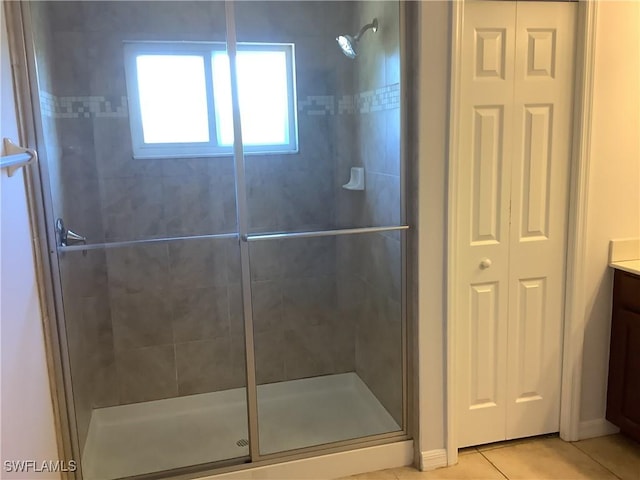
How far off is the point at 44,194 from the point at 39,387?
0.69 meters

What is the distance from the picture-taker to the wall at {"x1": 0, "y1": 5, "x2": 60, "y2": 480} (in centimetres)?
164

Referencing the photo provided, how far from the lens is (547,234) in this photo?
2.48 meters

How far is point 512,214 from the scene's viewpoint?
7.96 ft

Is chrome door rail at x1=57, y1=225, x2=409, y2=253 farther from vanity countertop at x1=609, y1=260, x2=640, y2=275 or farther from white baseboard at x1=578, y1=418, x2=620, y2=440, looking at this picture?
white baseboard at x1=578, y1=418, x2=620, y2=440

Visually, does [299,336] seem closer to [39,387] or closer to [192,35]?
[39,387]

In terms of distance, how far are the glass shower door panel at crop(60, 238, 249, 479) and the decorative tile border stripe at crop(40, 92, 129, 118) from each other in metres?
0.65

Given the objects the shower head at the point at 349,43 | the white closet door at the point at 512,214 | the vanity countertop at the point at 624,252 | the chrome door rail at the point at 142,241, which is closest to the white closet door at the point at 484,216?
the white closet door at the point at 512,214

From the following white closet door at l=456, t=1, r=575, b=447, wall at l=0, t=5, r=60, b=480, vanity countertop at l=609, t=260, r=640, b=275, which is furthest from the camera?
vanity countertop at l=609, t=260, r=640, b=275

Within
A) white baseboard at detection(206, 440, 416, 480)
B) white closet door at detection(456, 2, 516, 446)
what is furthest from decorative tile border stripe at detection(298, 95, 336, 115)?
white baseboard at detection(206, 440, 416, 480)

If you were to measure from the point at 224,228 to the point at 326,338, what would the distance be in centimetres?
83

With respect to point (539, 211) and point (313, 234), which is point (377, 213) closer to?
point (313, 234)

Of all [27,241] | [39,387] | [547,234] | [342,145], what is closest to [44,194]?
[27,241]

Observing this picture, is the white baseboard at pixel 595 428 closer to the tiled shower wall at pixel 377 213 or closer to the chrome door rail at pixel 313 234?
the tiled shower wall at pixel 377 213

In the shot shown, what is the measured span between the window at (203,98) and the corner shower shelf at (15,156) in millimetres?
1029
